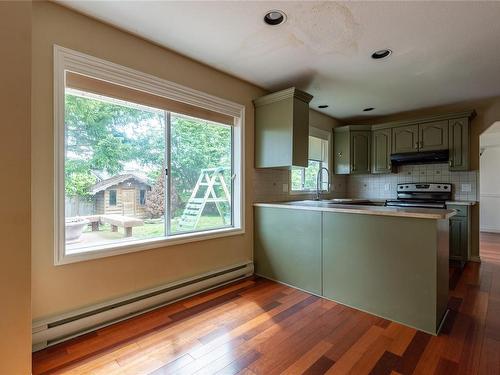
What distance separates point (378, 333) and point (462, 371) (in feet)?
1.66

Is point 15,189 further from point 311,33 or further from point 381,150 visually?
point 381,150

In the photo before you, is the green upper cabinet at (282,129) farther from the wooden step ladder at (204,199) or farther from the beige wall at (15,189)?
the beige wall at (15,189)

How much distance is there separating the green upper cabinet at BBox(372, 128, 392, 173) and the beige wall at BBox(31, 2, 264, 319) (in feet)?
10.7

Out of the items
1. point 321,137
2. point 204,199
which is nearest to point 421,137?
point 321,137

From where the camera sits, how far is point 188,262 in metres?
2.64

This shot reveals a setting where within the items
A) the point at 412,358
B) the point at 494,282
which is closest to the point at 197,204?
the point at 412,358

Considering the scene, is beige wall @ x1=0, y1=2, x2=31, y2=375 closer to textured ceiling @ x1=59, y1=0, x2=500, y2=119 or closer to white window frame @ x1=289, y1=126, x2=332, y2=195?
textured ceiling @ x1=59, y1=0, x2=500, y2=119

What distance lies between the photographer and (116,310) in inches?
82.6

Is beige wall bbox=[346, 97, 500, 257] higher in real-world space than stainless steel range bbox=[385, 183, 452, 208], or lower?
higher

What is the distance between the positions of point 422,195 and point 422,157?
0.68 metres

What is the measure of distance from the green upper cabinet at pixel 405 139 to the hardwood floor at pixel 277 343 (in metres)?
2.46

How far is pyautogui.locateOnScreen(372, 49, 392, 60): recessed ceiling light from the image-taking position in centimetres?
244

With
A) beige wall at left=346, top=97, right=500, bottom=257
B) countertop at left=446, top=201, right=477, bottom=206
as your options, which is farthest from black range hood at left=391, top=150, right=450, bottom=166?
countertop at left=446, top=201, right=477, bottom=206

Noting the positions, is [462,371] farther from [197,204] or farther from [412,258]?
[197,204]
